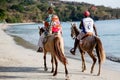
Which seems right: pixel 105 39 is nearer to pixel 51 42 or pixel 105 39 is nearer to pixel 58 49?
pixel 51 42

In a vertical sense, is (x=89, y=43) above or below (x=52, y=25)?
below

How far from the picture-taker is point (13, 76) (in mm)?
15336

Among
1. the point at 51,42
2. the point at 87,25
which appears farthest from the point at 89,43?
the point at 51,42

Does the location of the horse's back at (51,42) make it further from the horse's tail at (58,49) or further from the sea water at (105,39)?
the sea water at (105,39)

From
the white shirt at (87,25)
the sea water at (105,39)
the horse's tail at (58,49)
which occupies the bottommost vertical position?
the sea water at (105,39)

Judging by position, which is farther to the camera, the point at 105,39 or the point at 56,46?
the point at 105,39

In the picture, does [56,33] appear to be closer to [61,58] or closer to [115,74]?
[61,58]

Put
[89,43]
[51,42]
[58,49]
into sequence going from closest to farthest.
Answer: [58,49] < [51,42] < [89,43]

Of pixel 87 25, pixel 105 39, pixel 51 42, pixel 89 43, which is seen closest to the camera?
pixel 51 42

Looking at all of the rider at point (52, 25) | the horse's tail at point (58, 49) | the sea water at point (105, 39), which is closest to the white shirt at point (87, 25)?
the rider at point (52, 25)

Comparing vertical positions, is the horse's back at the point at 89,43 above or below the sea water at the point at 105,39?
above

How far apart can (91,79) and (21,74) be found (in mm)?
3070

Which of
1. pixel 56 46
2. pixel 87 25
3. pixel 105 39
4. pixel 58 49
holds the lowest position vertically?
pixel 105 39

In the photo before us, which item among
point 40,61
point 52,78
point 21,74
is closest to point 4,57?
point 40,61
